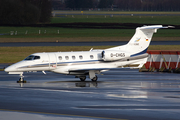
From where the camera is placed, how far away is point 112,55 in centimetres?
2966

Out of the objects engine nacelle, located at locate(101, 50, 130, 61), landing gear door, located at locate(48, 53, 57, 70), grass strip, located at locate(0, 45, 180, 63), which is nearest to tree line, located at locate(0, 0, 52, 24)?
grass strip, located at locate(0, 45, 180, 63)

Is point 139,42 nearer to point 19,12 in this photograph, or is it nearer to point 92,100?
point 92,100

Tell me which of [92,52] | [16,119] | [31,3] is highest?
[31,3]

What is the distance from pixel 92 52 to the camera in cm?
3019

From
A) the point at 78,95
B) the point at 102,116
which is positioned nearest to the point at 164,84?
the point at 78,95

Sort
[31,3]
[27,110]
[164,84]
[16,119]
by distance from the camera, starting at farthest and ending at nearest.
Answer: [31,3] → [164,84] → [27,110] → [16,119]

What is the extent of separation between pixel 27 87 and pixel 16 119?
10.4 meters

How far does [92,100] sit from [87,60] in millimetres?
9844

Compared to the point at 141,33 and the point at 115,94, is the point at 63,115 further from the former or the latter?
the point at 141,33

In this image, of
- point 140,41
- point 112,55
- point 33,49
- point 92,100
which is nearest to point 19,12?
point 33,49

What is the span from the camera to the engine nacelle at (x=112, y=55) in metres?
29.5

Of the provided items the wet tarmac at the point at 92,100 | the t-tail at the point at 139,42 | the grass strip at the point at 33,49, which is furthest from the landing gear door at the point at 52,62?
the grass strip at the point at 33,49

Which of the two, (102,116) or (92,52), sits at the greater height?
(92,52)

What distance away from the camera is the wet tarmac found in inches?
632
